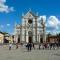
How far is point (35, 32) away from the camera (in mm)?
93875

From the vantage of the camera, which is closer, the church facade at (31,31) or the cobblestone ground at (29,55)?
the cobblestone ground at (29,55)

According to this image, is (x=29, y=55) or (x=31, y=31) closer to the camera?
(x=29, y=55)

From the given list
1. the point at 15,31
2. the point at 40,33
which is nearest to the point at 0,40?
the point at 15,31

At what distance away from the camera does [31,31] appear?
93.7 m

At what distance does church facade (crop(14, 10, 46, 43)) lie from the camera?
304ft

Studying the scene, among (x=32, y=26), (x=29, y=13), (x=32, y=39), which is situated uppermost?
(x=29, y=13)

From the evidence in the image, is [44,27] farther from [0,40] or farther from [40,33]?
[0,40]

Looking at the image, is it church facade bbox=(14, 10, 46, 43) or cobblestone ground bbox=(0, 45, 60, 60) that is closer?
cobblestone ground bbox=(0, 45, 60, 60)

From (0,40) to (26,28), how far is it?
2076cm

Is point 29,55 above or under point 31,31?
under

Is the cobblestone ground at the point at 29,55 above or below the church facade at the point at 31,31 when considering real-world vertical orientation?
below

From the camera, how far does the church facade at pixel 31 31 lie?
92562 millimetres

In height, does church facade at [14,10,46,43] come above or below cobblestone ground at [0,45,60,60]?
above

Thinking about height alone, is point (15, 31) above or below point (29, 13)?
below
